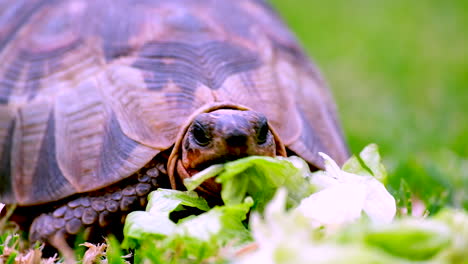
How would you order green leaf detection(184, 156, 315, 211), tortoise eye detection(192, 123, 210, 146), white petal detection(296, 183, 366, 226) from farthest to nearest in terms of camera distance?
tortoise eye detection(192, 123, 210, 146) < green leaf detection(184, 156, 315, 211) < white petal detection(296, 183, 366, 226)

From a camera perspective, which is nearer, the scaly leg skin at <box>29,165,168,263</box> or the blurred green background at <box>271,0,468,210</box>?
the scaly leg skin at <box>29,165,168,263</box>

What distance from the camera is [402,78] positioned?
22.4 feet

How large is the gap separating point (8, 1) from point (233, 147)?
1.83 metres

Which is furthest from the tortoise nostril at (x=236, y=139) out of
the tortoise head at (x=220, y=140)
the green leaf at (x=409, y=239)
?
the green leaf at (x=409, y=239)

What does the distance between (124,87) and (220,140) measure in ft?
2.11

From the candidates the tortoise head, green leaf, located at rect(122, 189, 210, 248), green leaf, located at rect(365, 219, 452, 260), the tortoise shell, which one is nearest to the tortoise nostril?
the tortoise head

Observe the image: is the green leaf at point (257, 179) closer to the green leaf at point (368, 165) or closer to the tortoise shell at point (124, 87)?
the green leaf at point (368, 165)

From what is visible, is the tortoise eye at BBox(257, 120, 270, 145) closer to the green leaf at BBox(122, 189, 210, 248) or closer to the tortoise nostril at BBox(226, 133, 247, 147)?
the tortoise nostril at BBox(226, 133, 247, 147)

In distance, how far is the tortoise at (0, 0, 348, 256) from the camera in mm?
2400

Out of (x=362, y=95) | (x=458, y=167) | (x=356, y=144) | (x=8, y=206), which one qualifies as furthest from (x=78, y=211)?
(x=362, y=95)

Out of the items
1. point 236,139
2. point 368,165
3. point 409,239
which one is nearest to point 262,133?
point 236,139

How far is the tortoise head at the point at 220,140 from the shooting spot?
2100 millimetres

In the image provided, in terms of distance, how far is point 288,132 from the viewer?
8.49 feet

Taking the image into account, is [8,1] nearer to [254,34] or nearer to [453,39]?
[254,34]
